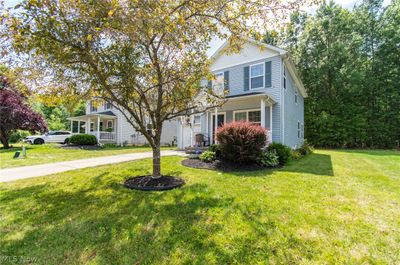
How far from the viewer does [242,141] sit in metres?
7.54

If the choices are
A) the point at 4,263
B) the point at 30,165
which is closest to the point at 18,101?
the point at 30,165

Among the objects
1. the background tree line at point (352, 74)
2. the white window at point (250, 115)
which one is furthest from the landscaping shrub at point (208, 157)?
the background tree line at point (352, 74)

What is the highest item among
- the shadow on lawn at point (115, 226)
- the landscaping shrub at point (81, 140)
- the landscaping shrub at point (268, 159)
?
the landscaping shrub at point (81, 140)

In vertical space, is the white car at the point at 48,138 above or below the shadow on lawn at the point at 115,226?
above

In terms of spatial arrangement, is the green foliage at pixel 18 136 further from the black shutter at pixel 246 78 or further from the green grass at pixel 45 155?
the black shutter at pixel 246 78

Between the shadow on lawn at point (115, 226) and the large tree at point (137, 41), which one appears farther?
the large tree at point (137, 41)

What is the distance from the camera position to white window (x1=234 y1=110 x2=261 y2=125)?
12.0 meters

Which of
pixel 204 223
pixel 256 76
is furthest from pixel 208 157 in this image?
pixel 256 76

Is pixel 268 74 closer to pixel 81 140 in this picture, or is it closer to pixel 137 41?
pixel 137 41

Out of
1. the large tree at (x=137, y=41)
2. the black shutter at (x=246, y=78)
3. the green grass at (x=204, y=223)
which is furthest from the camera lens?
the black shutter at (x=246, y=78)

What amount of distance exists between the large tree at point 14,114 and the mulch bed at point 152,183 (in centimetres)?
1393

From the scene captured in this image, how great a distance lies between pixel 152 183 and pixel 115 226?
2.09 m

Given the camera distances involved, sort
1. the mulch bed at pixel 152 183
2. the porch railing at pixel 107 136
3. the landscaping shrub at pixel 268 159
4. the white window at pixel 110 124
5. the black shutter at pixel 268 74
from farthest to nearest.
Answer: the white window at pixel 110 124 < the porch railing at pixel 107 136 < the black shutter at pixel 268 74 < the landscaping shrub at pixel 268 159 < the mulch bed at pixel 152 183

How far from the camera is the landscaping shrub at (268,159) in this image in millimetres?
7984
